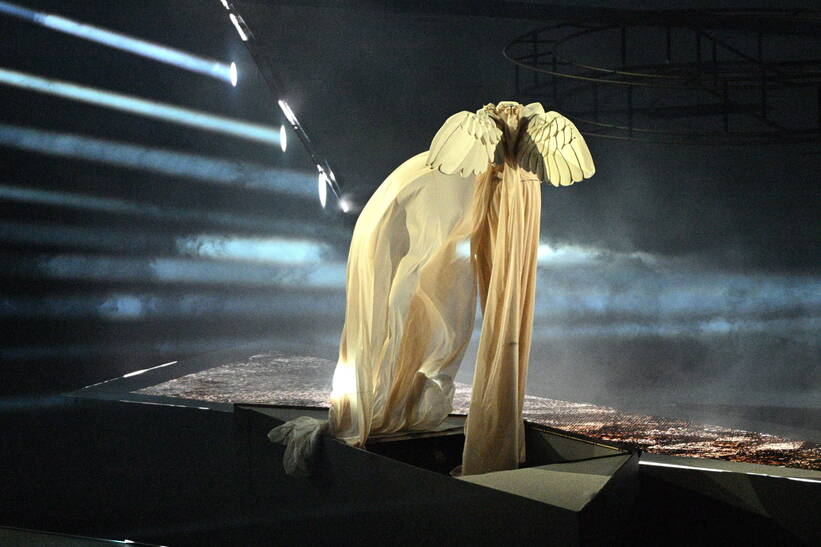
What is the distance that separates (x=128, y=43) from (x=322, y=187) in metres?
1.97

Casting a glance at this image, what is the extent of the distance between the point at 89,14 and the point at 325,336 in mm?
3058

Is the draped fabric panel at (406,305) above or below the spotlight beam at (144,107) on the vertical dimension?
below

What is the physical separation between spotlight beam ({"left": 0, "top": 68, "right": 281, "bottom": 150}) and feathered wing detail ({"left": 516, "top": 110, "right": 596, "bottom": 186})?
267cm

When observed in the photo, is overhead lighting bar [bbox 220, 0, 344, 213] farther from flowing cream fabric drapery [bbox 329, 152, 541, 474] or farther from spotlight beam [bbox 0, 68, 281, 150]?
flowing cream fabric drapery [bbox 329, 152, 541, 474]

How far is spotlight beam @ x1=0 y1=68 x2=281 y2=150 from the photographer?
4.52 metres

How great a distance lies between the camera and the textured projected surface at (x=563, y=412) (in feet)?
11.9

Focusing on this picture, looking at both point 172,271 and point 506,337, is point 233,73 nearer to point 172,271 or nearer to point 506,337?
point 172,271

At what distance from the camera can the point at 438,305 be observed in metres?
3.49

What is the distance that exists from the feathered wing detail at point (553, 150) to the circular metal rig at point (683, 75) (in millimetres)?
2345

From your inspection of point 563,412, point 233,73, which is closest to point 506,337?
point 563,412

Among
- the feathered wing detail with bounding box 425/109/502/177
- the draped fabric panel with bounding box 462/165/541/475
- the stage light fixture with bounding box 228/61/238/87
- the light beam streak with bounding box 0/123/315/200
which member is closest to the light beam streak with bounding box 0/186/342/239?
the light beam streak with bounding box 0/123/315/200

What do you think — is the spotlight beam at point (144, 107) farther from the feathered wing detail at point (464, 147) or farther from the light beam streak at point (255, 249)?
the feathered wing detail at point (464, 147)

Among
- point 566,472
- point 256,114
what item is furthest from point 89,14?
point 566,472

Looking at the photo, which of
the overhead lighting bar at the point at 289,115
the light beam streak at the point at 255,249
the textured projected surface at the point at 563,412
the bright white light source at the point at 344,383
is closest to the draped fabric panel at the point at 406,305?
the bright white light source at the point at 344,383
